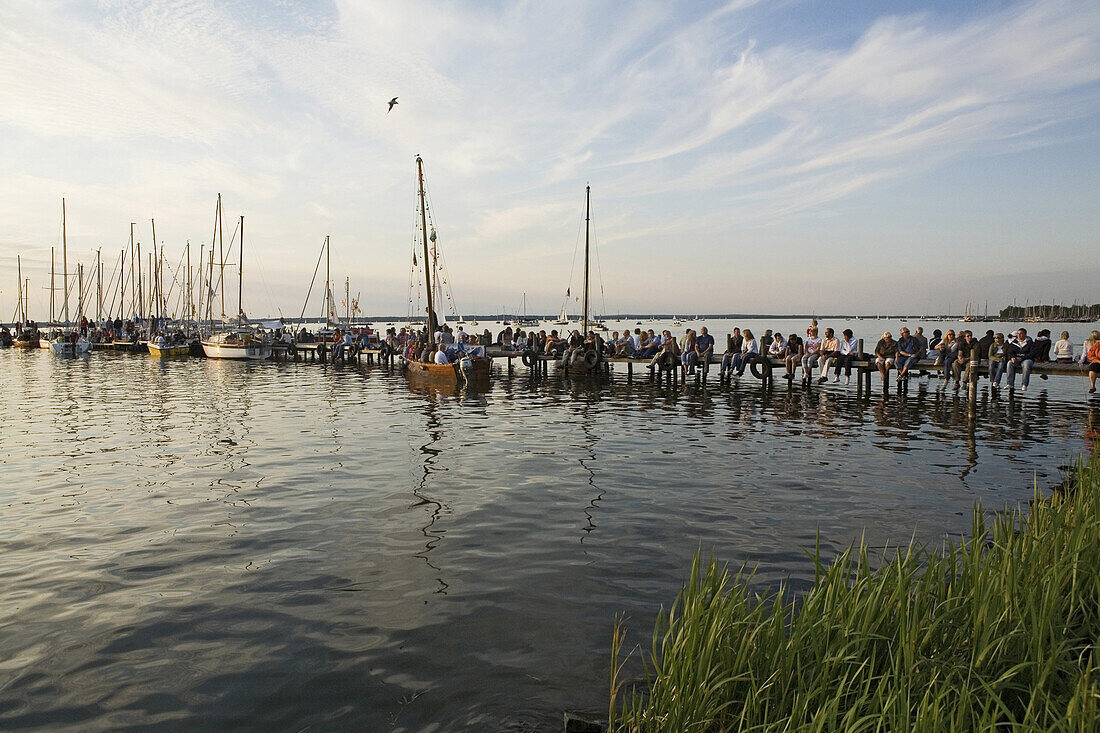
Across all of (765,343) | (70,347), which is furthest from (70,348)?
(765,343)

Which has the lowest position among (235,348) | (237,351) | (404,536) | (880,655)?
(404,536)

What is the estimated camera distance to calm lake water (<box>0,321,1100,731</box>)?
16.4 ft

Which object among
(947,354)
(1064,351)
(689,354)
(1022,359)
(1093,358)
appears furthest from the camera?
(689,354)

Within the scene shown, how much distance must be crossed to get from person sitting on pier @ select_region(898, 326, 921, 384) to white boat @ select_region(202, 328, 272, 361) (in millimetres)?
39269

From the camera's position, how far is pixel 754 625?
13.6 feet

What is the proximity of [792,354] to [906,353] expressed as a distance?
379 centimetres

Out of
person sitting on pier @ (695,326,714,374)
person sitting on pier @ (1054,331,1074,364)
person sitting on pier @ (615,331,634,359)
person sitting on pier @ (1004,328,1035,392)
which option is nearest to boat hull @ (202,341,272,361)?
person sitting on pier @ (615,331,634,359)

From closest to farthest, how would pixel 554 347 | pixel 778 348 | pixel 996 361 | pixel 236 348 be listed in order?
1. pixel 996 361
2. pixel 778 348
3. pixel 554 347
4. pixel 236 348

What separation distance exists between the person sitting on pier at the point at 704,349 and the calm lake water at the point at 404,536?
28.9 ft

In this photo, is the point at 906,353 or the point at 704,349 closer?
the point at 906,353

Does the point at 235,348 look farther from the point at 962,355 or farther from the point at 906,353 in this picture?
the point at 962,355

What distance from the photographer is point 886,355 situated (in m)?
23.6

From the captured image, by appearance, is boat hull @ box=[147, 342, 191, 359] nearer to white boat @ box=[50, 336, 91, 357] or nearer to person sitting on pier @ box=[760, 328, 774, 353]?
white boat @ box=[50, 336, 91, 357]

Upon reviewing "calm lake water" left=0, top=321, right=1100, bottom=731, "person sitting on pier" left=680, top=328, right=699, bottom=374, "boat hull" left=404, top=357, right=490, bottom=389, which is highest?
"person sitting on pier" left=680, top=328, right=699, bottom=374
